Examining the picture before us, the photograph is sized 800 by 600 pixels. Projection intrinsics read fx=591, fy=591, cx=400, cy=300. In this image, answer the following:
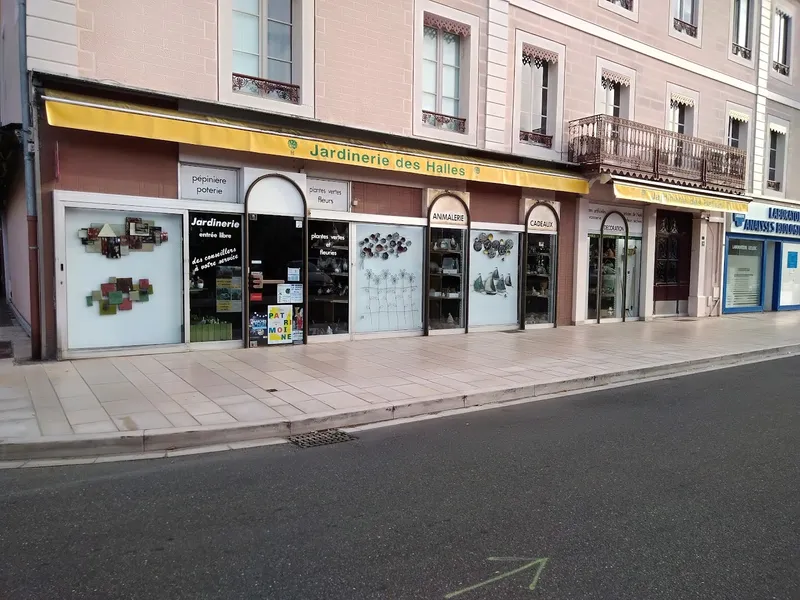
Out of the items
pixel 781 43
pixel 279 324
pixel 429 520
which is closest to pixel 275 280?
pixel 279 324

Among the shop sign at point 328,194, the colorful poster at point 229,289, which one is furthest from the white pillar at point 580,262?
the colorful poster at point 229,289

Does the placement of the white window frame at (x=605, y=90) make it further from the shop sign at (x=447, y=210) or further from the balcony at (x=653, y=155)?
Result: the shop sign at (x=447, y=210)

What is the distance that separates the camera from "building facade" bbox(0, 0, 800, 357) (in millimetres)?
8609

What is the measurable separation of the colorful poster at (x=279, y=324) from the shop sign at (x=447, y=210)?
3631mm

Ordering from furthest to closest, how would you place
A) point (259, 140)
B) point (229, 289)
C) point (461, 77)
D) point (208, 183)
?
point (461, 77) → point (229, 289) → point (208, 183) → point (259, 140)

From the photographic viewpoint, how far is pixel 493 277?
43.3ft

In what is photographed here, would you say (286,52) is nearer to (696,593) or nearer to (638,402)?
(638,402)

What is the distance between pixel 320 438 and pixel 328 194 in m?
6.09

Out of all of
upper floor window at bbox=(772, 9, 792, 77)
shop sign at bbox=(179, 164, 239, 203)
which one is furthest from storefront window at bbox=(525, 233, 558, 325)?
upper floor window at bbox=(772, 9, 792, 77)

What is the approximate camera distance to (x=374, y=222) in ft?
37.4

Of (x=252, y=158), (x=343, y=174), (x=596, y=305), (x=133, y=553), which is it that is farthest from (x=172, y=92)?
(x=596, y=305)

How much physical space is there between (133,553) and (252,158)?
7629mm

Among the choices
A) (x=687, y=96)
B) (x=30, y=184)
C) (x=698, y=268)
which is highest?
(x=687, y=96)

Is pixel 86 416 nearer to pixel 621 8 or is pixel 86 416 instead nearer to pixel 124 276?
pixel 124 276
